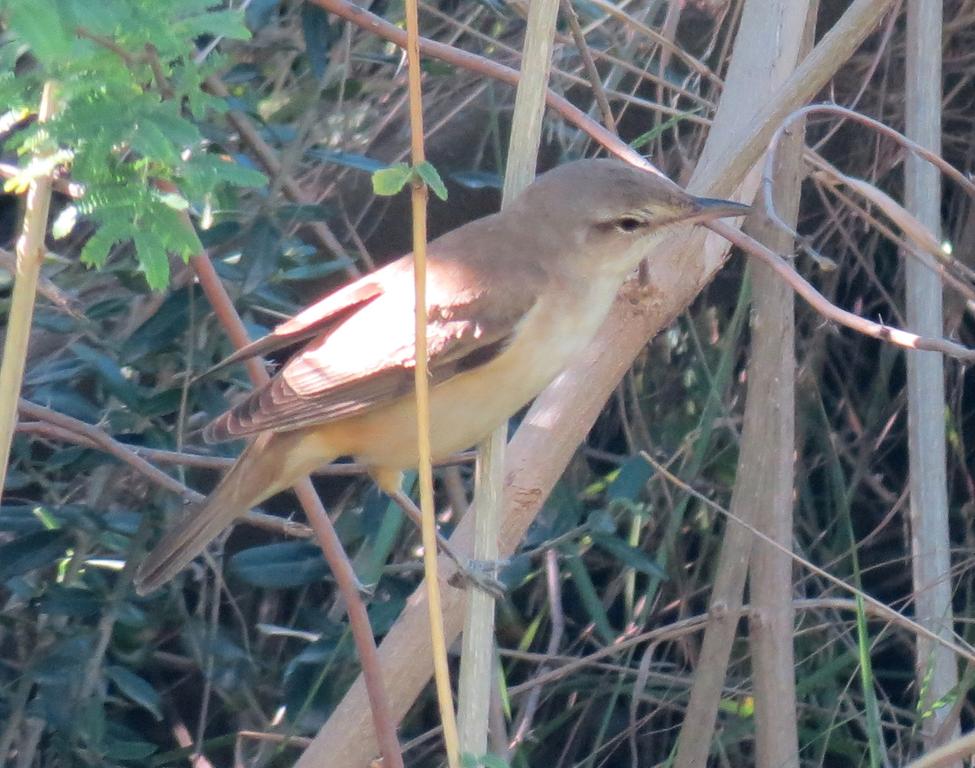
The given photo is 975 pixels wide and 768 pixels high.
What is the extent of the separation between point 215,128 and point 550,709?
1.91m

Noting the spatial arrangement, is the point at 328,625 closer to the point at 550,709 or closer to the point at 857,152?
the point at 550,709

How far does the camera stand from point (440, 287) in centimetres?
274

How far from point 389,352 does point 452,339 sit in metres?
0.14

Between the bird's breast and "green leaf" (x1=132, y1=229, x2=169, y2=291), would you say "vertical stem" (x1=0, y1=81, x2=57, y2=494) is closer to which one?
"green leaf" (x1=132, y1=229, x2=169, y2=291)

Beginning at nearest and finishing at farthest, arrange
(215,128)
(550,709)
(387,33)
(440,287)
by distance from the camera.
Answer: (387,33), (440,287), (215,128), (550,709)

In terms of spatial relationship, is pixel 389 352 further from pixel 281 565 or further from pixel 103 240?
pixel 103 240

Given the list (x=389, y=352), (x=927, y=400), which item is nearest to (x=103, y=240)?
(x=389, y=352)

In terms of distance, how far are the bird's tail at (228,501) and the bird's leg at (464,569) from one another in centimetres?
31

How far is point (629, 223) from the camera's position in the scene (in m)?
2.75

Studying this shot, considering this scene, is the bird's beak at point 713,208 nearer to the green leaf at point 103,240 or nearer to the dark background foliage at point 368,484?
the dark background foliage at point 368,484

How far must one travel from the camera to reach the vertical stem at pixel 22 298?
4.97 ft

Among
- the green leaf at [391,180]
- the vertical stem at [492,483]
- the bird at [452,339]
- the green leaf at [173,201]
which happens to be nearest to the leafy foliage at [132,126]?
the green leaf at [173,201]

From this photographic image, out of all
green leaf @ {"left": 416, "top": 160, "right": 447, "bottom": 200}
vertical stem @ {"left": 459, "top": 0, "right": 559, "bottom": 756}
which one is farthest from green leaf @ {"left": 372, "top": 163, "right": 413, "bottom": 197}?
vertical stem @ {"left": 459, "top": 0, "right": 559, "bottom": 756}

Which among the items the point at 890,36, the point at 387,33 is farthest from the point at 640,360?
the point at 387,33
